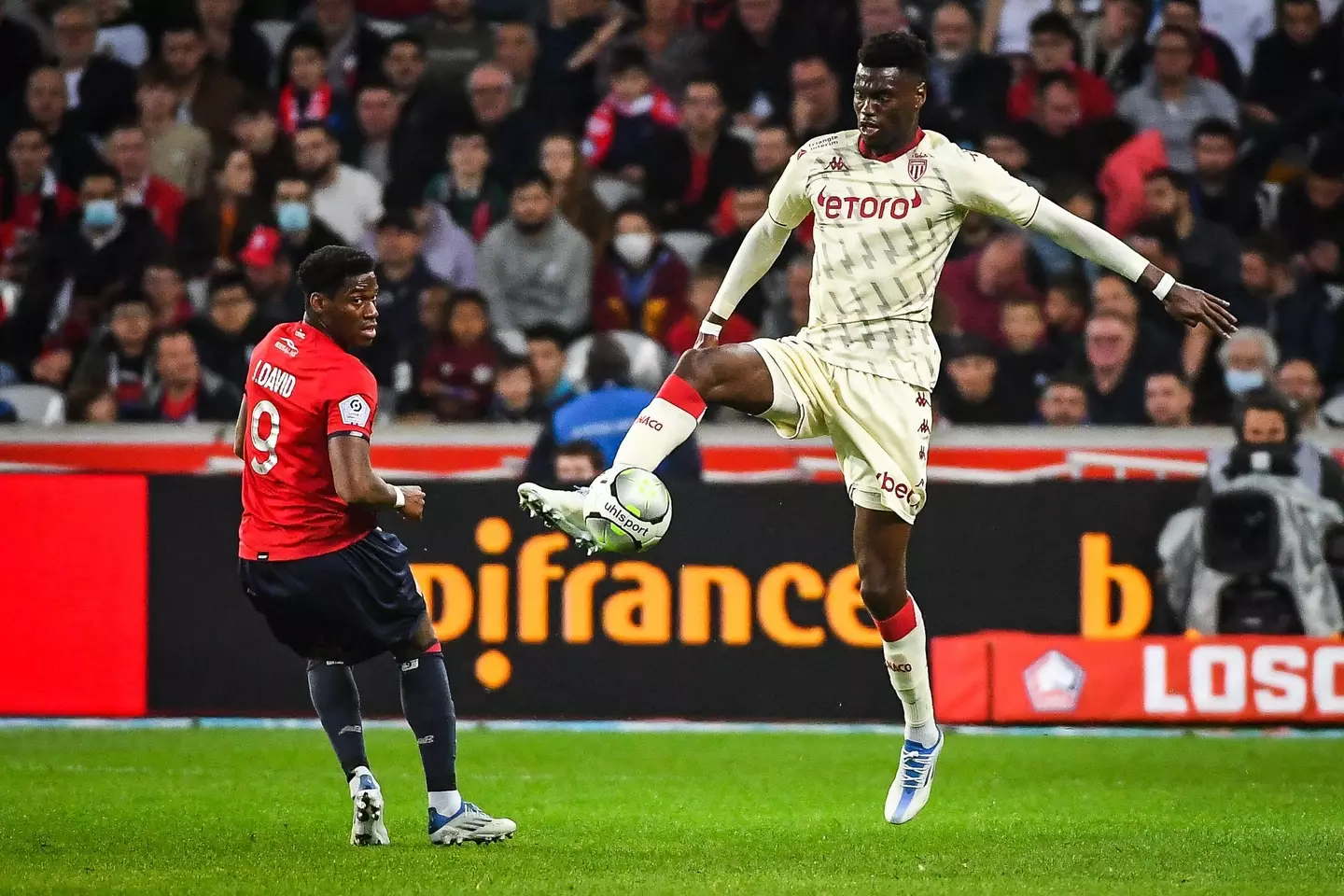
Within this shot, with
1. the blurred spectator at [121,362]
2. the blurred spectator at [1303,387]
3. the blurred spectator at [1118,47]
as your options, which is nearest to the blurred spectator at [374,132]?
the blurred spectator at [121,362]

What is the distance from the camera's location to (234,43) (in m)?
15.8

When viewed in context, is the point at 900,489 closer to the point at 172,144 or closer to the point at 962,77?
the point at 962,77

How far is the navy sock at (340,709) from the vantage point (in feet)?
23.2

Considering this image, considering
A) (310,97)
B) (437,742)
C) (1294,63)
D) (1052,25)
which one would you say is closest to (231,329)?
(310,97)


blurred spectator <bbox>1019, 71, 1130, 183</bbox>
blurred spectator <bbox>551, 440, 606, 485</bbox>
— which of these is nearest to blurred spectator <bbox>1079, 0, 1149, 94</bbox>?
blurred spectator <bbox>1019, 71, 1130, 183</bbox>

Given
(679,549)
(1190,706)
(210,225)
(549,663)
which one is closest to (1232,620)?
(1190,706)

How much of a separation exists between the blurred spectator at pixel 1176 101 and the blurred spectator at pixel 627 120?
3191 millimetres

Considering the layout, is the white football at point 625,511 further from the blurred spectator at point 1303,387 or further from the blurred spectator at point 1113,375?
the blurred spectator at point 1303,387

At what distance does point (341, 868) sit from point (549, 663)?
4480 mm

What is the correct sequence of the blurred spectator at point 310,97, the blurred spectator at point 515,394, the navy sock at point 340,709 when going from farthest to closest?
1. the blurred spectator at point 310,97
2. the blurred spectator at point 515,394
3. the navy sock at point 340,709

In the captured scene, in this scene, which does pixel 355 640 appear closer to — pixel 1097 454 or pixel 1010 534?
pixel 1010 534

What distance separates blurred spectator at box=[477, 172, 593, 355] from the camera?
1366cm

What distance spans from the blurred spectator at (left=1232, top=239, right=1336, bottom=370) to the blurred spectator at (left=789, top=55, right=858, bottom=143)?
9.26 ft

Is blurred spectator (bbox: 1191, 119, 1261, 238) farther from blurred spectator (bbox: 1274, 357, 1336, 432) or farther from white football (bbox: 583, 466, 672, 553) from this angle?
white football (bbox: 583, 466, 672, 553)
